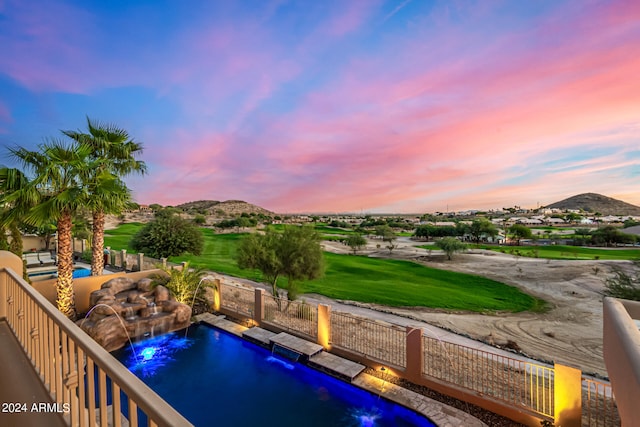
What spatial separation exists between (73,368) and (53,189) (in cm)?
1089

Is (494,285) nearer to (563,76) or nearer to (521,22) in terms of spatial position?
(563,76)

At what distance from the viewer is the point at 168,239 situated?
20641mm

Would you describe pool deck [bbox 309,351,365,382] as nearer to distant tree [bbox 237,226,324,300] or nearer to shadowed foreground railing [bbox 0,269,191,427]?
distant tree [bbox 237,226,324,300]

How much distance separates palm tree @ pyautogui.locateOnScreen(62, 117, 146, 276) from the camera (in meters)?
11.0

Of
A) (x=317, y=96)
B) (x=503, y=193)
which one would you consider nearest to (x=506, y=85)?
(x=317, y=96)

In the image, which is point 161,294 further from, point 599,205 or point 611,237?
point 599,205

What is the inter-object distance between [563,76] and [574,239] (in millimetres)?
67927

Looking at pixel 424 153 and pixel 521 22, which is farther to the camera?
pixel 424 153

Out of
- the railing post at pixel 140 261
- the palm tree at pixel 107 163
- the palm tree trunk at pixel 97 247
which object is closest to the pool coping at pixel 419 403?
the palm tree at pixel 107 163

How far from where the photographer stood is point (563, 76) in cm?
1313

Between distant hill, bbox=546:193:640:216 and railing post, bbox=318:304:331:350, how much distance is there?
17224cm

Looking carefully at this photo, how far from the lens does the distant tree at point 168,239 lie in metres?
20.5

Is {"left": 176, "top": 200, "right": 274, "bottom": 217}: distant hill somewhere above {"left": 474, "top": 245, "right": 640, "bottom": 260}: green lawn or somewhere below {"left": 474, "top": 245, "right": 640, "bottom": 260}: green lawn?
above

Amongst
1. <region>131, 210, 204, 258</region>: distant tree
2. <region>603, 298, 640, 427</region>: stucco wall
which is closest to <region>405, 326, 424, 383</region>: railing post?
<region>603, 298, 640, 427</region>: stucco wall
